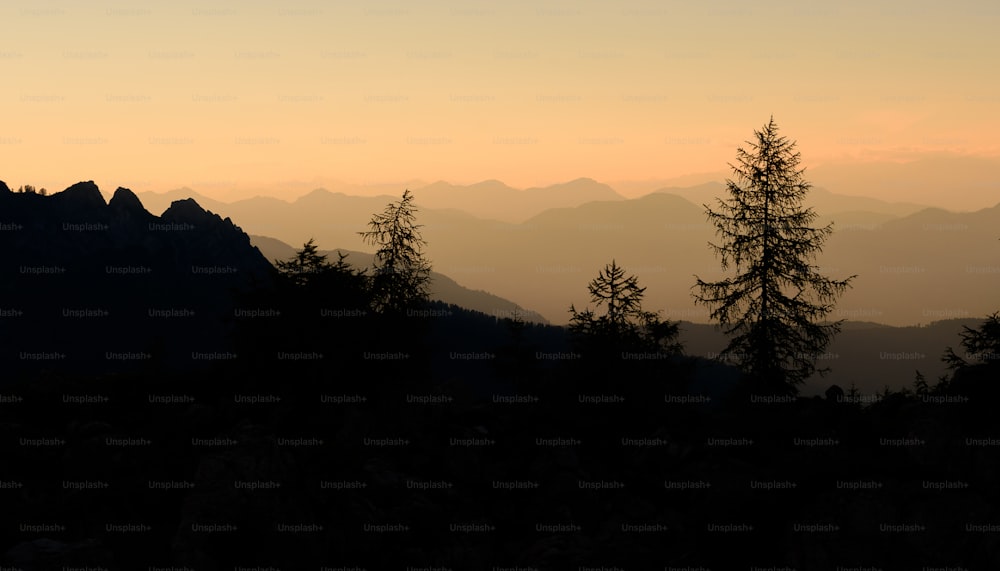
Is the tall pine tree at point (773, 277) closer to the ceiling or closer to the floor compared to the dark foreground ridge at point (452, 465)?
closer to the ceiling

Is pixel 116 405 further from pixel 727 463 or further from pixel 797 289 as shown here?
pixel 797 289

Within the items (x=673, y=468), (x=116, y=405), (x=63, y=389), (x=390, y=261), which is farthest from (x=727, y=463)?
(x=63, y=389)

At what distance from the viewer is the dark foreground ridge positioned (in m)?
29.7

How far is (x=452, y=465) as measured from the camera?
117 feet

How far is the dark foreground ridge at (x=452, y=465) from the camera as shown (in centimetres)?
2966

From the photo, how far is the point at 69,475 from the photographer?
115ft

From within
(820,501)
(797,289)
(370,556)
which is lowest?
(370,556)

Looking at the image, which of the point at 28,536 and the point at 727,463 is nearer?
the point at 28,536

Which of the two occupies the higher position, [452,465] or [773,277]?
[773,277]

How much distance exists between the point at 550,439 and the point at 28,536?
64.5ft

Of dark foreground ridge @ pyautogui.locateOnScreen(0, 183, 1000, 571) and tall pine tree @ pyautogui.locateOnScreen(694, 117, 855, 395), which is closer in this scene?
dark foreground ridge @ pyautogui.locateOnScreen(0, 183, 1000, 571)

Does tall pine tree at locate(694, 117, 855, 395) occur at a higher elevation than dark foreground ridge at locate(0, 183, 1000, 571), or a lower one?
higher

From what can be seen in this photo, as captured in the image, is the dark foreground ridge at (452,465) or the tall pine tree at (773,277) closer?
the dark foreground ridge at (452,465)

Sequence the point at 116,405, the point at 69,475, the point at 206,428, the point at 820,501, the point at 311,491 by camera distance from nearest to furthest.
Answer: the point at 820,501 → the point at 311,491 → the point at 69,475 → the point at 206,428 → the point at 116,405
